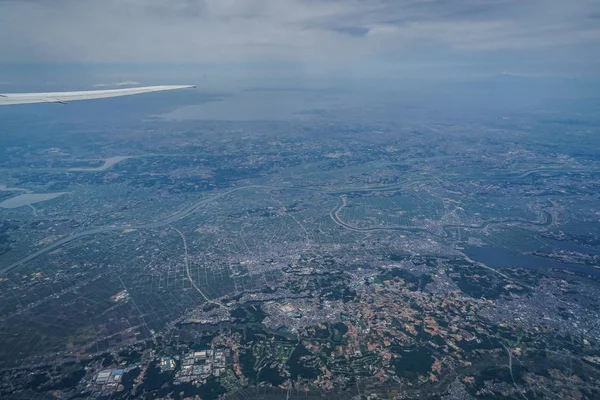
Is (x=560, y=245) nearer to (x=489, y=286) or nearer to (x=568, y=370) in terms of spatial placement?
(x=489, y=286)

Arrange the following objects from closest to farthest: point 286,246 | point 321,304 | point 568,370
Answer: point 568,370, point 321,304, point 286,246

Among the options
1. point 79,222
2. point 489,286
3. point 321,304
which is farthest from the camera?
point 79,222

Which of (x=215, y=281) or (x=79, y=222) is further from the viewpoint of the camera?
(x=79, y=222)

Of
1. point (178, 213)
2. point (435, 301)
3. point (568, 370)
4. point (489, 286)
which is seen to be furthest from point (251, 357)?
point (178, 213)

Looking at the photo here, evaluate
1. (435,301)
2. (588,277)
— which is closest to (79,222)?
(435,301)

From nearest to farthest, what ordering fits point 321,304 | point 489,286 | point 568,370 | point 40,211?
point 568,370 < point 321,304 < point 489,286 < point 40,211

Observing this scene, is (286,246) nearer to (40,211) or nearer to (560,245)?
(560,245)

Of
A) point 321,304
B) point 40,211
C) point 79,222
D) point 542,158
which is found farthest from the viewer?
point 542,158

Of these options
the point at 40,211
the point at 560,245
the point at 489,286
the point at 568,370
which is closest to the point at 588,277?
the point at 560,245

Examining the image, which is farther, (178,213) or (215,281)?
(178,213)
